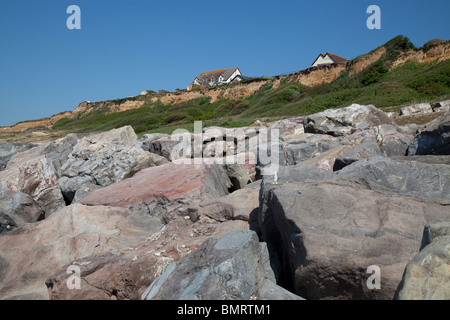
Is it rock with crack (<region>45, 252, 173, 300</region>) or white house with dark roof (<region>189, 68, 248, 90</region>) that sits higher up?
white house with dark roof (<region>189, 68, 248, 90</region>)

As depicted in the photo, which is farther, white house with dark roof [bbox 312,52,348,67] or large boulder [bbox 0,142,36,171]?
white house with dark roof [bbox 312,52,348,67]

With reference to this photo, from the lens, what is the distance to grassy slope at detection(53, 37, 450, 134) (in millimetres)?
20625

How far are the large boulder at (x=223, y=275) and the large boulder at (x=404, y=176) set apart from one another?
1.48 m

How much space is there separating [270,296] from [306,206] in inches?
38.4

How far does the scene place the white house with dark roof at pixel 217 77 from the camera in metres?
71.1

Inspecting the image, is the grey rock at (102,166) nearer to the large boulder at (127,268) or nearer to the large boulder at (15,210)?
the large boulder at (15,210)

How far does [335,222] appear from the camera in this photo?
9.83 feet

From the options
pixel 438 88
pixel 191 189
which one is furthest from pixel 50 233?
pixel 438 88

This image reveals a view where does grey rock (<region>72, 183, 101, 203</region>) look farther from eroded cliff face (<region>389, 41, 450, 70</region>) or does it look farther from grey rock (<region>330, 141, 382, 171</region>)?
eroded cliff face (<region>389, 41, 450, 70</region>)

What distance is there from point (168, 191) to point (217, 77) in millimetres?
70818

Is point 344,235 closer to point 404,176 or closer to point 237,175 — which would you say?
point 404,176

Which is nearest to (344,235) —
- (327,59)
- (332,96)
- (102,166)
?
(102,166)

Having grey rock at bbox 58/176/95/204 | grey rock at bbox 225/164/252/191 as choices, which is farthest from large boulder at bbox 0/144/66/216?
grey rock at bbox 225/164/252/191

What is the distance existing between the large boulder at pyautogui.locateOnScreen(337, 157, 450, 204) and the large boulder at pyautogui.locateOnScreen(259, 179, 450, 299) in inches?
20.6
